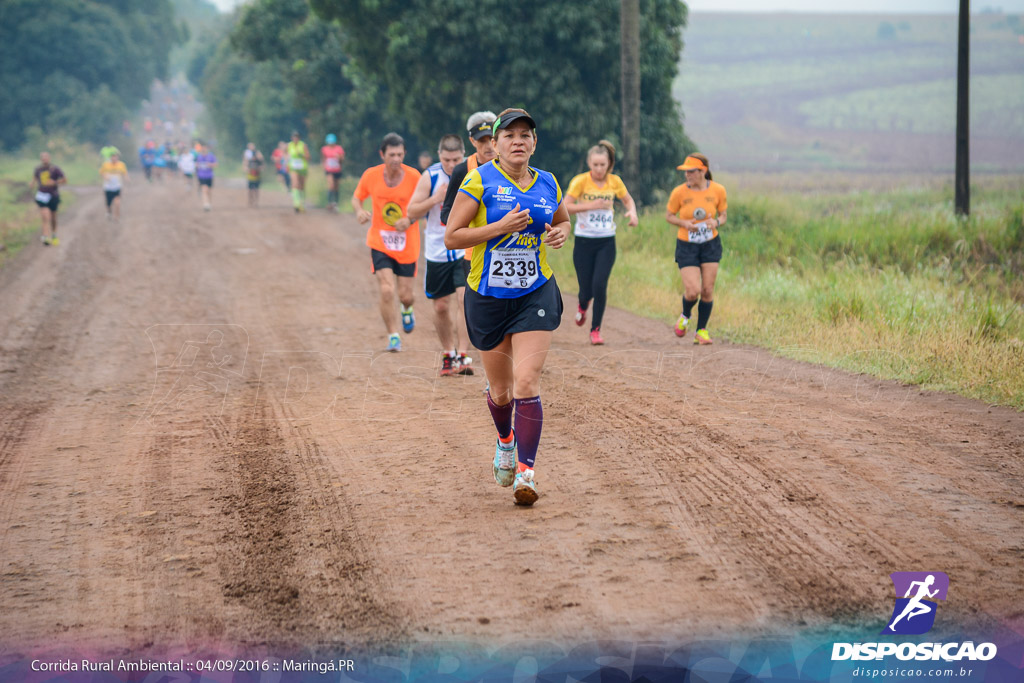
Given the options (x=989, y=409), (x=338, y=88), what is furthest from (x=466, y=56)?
(x=989, y=409)

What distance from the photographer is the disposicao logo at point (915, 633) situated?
3730 mm

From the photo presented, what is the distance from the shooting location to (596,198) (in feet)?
33.7

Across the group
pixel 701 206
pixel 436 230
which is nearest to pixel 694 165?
pixel 701 206

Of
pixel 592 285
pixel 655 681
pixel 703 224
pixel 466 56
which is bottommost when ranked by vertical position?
pixel 655 681

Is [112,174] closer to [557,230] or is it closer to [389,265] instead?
[389,265]

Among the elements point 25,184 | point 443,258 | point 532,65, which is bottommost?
point 443,258

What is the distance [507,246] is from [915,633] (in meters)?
2.85

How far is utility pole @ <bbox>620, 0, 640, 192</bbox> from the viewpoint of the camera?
1886 centimetres

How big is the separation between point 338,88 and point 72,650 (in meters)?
30.0

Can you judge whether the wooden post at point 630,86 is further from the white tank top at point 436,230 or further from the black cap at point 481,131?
the black cap at point 481,131

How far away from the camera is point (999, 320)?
10.1 metres

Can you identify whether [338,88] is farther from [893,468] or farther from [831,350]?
[893,468]

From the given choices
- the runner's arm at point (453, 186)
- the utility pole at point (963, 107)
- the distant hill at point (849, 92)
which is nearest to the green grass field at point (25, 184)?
the runner's arm at point (453, 186)

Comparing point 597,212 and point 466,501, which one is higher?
point 597,212
